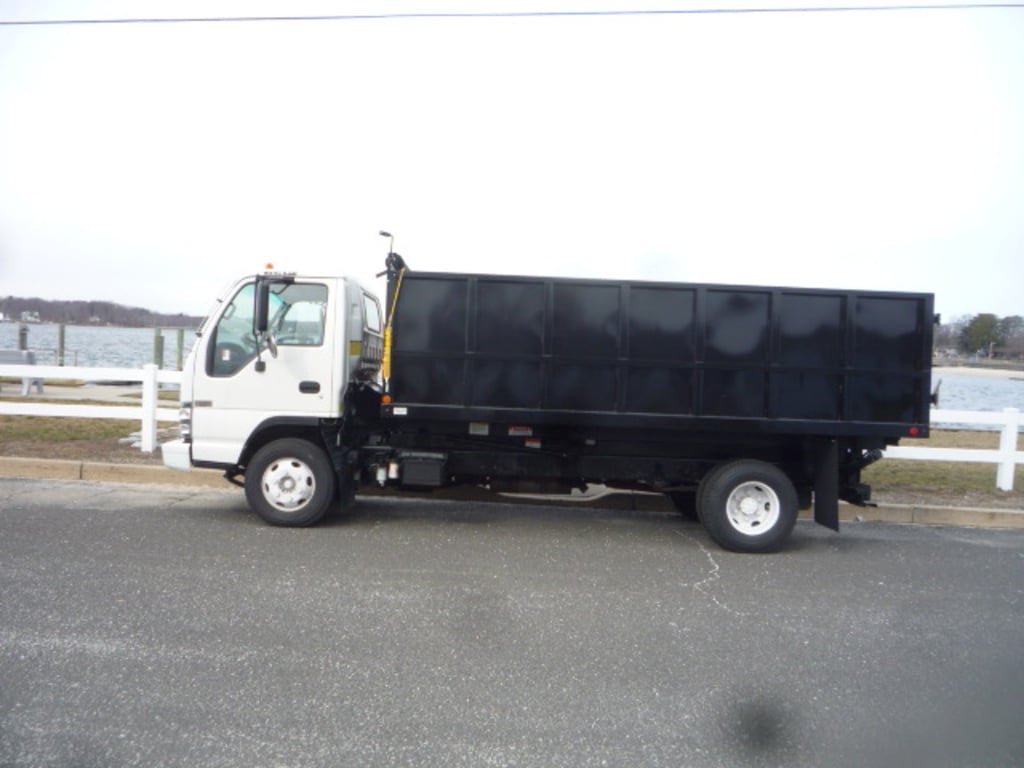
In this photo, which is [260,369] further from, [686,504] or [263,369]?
[686,504]

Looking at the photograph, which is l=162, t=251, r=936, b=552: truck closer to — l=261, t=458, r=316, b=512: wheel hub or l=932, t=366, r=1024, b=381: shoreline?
l=261, t=458, r=316, b=512: wheel hub

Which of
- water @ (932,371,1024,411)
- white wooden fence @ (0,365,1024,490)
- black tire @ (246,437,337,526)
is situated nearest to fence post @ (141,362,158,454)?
white wooden fence @ (0,365,1024,490)

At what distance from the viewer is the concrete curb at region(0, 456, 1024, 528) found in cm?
970

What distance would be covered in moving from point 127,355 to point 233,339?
73.5 feet

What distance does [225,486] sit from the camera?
1039 centimetres

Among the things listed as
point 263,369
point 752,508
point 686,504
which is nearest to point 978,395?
point 686,504

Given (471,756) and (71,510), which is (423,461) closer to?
(71,510)

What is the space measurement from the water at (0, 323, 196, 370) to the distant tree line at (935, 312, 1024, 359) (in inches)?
785

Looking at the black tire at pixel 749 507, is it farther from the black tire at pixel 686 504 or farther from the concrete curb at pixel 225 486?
the concrete curb at pixel 225 486

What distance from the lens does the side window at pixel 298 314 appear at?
8180mm

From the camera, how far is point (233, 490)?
10289 millimetres

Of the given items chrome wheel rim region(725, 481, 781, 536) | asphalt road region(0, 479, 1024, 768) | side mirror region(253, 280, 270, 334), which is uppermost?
side mirror region(253, 280, 270, 334)

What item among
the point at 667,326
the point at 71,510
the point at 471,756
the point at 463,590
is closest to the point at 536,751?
the point at 471,756

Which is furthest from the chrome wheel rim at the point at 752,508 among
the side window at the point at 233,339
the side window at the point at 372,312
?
the side window at the point at 233,339
